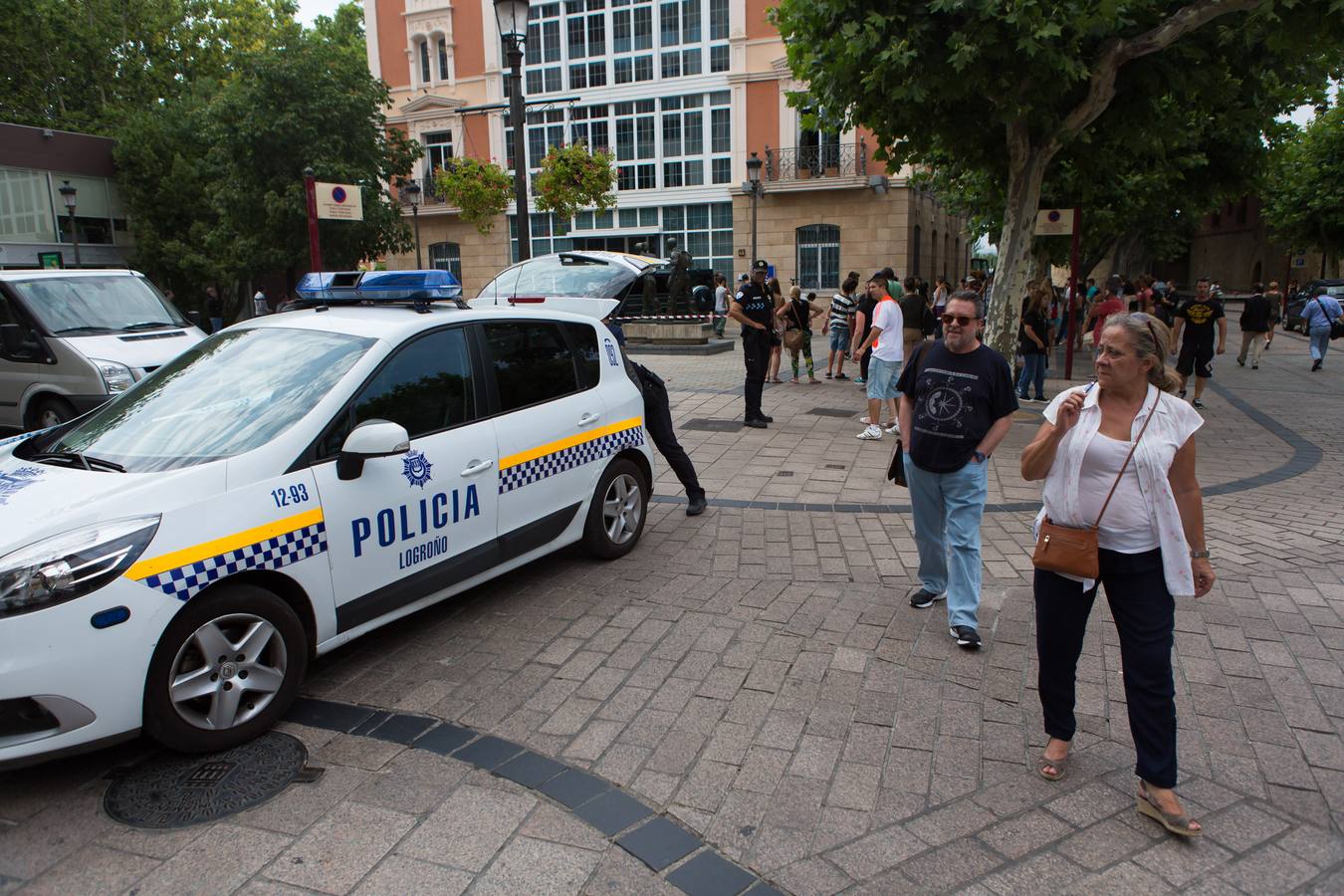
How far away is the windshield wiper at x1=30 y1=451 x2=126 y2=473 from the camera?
3587mm

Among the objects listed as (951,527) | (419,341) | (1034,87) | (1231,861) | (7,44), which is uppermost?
(7,44)

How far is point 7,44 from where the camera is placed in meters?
32.8

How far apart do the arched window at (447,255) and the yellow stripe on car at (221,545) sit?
34973 millimetres

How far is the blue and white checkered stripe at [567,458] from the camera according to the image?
15.4ft

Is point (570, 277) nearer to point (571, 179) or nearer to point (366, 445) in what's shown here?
point (366, 445)

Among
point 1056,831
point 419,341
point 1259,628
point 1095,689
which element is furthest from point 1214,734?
point 419,341

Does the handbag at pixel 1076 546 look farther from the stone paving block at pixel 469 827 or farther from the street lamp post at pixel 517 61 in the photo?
the street lamp post at pixel 517 61

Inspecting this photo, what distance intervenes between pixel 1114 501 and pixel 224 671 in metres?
3.23

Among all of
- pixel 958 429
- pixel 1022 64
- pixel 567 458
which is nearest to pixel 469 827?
pixel 567 458

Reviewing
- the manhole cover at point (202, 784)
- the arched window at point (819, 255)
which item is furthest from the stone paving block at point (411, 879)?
the arched window at point (819, 255)

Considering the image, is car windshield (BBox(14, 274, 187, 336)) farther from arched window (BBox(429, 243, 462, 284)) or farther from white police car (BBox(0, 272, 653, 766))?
arched window (BBox(429, 243, 462, 284))

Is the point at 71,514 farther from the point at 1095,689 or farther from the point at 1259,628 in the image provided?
the point at 1259,628

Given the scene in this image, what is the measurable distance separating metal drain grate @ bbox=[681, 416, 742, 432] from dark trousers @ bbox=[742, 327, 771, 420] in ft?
0.79

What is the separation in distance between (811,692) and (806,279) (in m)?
29.5
